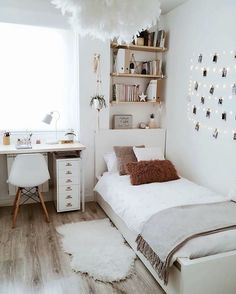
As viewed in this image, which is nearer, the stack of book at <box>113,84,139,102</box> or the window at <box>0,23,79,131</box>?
the window at <box>0,23,79,131</box>

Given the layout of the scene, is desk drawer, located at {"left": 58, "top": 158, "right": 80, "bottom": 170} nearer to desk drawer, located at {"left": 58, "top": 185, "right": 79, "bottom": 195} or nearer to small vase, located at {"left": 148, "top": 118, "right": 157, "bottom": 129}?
desk drawer, located at {"left": 58, "top": 185, "right": 79, "bottom": 195}

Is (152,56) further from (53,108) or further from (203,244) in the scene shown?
(203,244)

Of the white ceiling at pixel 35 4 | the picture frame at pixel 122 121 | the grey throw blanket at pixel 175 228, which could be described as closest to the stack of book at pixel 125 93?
the picture frame at pixel 122 121

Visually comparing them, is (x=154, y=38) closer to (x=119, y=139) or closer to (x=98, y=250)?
A: (x=119, y=139)

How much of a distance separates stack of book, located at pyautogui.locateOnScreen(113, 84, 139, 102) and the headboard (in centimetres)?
45

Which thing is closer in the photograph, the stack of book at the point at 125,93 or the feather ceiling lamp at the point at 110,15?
the feather ceiling lamp at the point at 110,15

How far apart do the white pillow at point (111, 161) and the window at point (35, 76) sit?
2.18ft

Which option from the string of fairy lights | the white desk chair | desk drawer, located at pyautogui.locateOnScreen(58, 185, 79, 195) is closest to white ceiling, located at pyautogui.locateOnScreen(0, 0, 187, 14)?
the string of fairy lights

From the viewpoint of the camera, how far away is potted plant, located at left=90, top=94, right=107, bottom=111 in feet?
11.9

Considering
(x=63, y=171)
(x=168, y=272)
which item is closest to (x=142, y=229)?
(x=168, y=272)

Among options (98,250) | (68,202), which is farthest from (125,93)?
(98,250)

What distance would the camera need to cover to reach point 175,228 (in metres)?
2.02

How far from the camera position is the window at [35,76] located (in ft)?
11.4

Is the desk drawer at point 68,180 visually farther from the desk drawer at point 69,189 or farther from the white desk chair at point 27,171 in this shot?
the white desk chair at point 27,171
